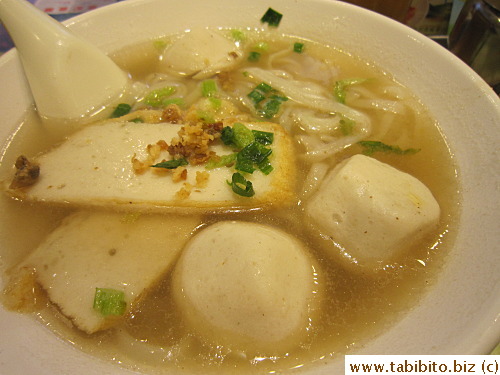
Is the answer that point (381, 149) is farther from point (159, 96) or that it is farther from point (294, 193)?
point (159, 96)

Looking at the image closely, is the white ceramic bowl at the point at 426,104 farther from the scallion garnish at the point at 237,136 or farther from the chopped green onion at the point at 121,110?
the scallion garnish at the point at 237,136

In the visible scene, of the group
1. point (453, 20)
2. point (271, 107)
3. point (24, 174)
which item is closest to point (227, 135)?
point (271, 107)

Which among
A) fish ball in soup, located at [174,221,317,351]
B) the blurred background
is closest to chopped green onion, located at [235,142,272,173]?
fish ball in soup, located at [174,221,317,351]

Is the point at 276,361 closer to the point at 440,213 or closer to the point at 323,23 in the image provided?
the point at 440,213

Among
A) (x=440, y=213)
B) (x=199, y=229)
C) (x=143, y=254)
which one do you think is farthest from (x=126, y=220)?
(x=440, y=213)

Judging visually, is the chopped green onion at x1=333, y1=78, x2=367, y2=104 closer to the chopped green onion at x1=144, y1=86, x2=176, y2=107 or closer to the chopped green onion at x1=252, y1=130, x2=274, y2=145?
the chopped green onion at x1=252, y1=130, x2=274, y2=145
